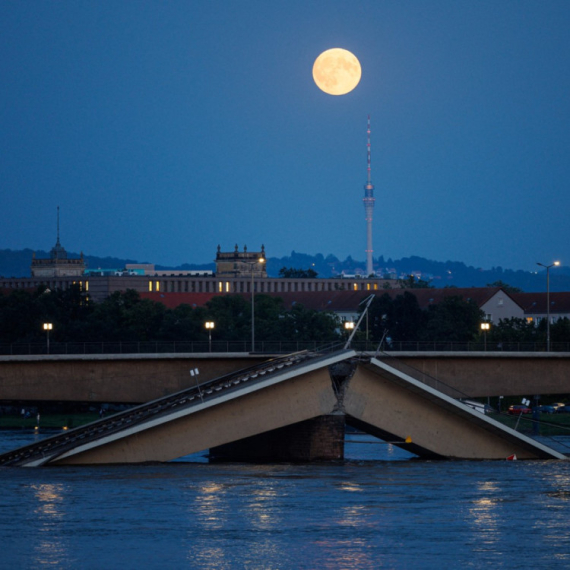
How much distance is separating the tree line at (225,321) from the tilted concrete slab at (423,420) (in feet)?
160

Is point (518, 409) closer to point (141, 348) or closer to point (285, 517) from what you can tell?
point (141, 348)

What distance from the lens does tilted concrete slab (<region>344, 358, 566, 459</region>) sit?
7006cm

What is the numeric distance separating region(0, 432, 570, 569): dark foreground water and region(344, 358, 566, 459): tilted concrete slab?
147 inches

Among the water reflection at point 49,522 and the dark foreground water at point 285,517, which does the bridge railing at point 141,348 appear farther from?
the water reflection at point 49,522

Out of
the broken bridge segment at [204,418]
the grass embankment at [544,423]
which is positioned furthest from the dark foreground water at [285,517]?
the grass embankment at [544,423]

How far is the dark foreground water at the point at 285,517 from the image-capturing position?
4053cm

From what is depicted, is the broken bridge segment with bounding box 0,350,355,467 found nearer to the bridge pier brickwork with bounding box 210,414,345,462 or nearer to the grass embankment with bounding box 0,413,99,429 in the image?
the bridge pier brickwork with bounding box 210,414,345,462

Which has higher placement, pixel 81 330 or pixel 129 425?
pixel 81 330

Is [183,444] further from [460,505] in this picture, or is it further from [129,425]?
[460,505]

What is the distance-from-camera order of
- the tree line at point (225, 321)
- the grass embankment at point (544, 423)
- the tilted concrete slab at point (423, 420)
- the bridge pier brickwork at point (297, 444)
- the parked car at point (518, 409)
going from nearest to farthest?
the tilted concrete slab at point (423, 420)
the bridge pier brickwork at point (297, 444)
the grass embankment at point (544, 423)
the parked car at point (518, 409)
the tree line at point (225, 321)

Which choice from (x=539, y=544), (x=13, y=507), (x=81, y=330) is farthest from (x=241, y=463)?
(x=81, y=330)

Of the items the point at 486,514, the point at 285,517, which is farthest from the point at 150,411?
the point at 486,514

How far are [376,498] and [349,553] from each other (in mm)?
13435

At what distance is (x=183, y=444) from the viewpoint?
219ft
